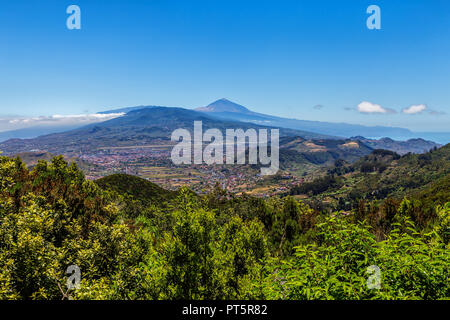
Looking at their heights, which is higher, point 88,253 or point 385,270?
point 385,270

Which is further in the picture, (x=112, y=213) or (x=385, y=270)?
(x=112, y=213)

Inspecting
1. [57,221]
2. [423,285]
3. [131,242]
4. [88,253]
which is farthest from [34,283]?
[423,285]
